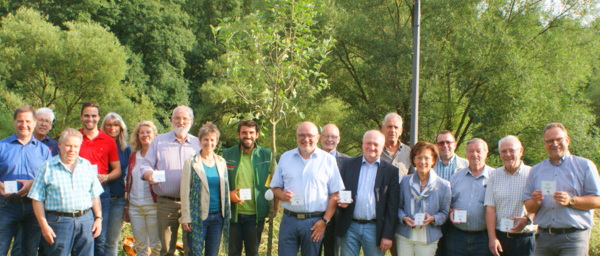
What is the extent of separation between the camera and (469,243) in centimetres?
467

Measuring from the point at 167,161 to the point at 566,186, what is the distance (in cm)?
417

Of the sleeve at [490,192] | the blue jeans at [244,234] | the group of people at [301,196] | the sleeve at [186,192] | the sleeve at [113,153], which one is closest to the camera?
the group of people at [301,196]

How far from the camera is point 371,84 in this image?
1716 cm

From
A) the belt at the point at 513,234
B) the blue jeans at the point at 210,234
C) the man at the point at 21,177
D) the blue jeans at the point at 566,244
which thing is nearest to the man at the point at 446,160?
the belt at the point at 513,234

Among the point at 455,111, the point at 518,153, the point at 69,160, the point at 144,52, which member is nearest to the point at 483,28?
the point at 455,111

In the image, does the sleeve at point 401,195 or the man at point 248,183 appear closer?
the sleeve at point 401,195

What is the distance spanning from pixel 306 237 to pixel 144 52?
102 feet

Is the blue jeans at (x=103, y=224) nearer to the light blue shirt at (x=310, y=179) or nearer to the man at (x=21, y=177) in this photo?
the man at (x=21, y=177)

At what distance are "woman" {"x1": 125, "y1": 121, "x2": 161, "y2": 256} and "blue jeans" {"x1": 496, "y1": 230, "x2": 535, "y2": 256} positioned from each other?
3.83 m

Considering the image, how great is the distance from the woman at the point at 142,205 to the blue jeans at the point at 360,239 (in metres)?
2.30

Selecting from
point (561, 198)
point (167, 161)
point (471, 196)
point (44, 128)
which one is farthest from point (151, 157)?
point (561, 198)

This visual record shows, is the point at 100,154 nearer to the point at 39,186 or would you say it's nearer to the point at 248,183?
Result: the point at 39,186

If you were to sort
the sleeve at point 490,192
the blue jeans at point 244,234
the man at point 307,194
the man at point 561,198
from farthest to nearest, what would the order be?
1. the blue jeans at point 244,234
2. the man at point 307,194
3. the sleeve at point 490,192
4. the man at point 561,198

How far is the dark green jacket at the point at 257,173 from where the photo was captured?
17.5 feet
